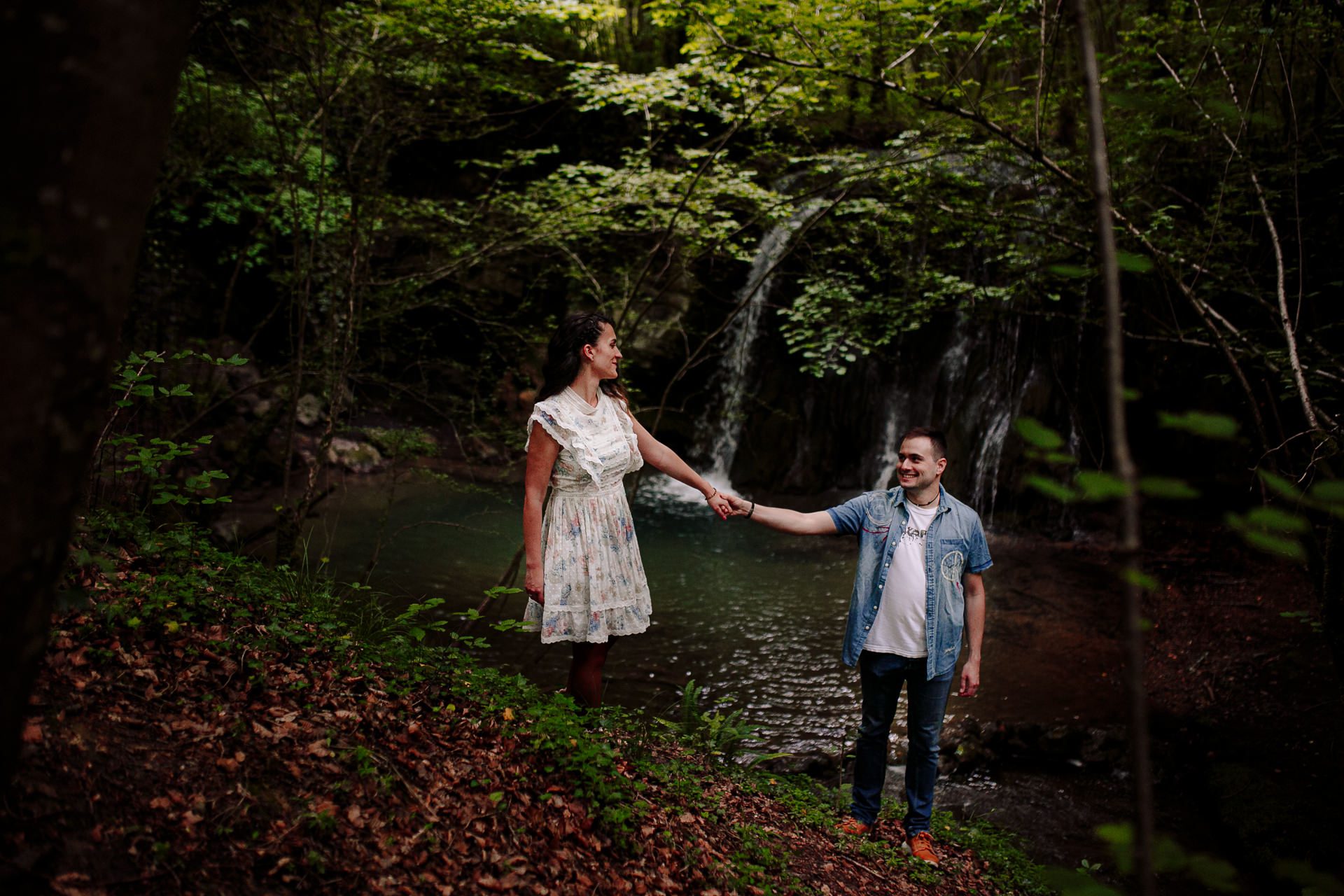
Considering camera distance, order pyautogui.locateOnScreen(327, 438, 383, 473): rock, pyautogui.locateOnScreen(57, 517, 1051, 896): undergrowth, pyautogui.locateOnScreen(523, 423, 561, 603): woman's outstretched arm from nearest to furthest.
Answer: pyautogui.locateOnScreen(57, 517, 1051, 896): undergrowth → pyautogui.locateOnScreen(523, 423, 561, 603): woman's outstretched arm → pyautogui.locateOnScreen(327, 438, 383, 473): rock

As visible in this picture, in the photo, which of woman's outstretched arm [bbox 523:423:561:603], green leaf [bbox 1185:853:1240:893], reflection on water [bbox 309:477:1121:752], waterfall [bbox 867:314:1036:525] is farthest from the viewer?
waterfall [bbox 867:314:1036:525]

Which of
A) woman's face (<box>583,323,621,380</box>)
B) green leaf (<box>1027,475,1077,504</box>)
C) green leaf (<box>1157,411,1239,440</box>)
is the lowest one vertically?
green leaf (<box>1027,475,1077,504</box>)

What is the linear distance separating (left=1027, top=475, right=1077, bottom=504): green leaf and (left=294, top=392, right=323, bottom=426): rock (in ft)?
51.9

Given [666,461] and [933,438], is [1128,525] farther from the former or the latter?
[666,461]

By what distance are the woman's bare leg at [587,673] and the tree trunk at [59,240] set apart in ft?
8.44

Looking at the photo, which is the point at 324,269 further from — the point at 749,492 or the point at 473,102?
the point at 749,492

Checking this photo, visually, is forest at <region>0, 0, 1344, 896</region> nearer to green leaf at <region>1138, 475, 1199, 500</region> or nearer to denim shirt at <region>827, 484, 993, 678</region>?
green leaf at <region>1138, 475, 1199, 500</region>

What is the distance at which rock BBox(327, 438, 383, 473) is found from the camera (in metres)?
14.0

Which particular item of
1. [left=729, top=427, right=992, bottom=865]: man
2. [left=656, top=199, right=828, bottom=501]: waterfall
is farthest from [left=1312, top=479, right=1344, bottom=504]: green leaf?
[left=656, top=199, right=828, bottom=501]: waterfall

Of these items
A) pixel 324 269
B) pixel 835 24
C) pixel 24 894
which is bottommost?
pixel 24 894

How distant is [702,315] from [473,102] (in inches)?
390

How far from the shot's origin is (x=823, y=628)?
8.69 metres

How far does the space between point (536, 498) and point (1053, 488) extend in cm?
259

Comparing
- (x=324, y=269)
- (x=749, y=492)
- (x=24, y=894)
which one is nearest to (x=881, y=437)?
(x=749, y=492)
